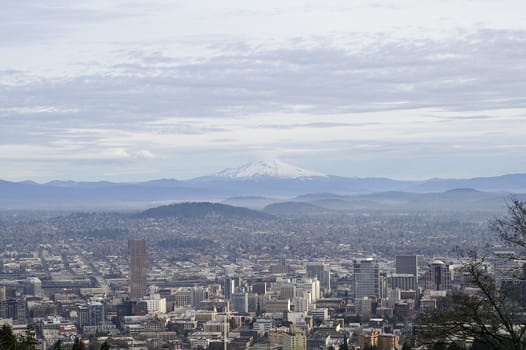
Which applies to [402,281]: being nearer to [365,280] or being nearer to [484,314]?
[365,280]

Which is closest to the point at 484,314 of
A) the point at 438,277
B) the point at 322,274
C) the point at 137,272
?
the point at 438,277

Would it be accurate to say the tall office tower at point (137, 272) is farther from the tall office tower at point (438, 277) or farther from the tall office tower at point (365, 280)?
the tall office tower at point (438, 277)

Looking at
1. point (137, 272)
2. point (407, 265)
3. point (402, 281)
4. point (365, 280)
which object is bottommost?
point (402, 281)

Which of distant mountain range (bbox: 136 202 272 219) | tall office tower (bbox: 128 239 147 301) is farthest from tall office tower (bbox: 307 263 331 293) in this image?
distant mountain range (bbox: 136 202 272 219)

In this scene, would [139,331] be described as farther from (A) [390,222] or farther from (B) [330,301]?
(A) [390,222]

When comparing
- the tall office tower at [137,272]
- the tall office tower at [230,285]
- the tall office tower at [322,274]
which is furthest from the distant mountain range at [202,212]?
the tall office tower at [230,285]

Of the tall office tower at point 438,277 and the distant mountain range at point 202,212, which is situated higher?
the distant mountain range at point 202,212
